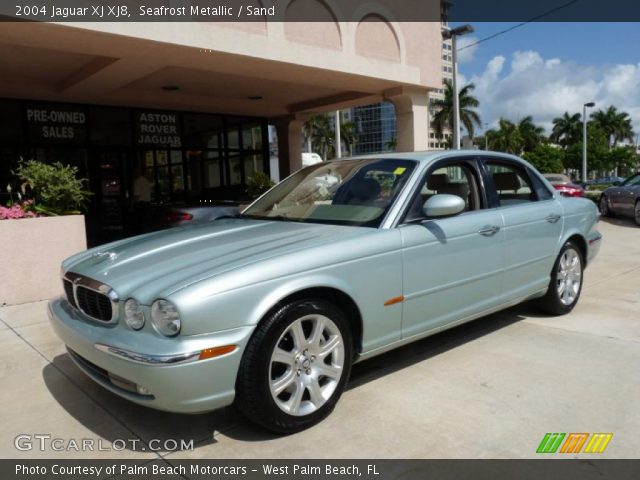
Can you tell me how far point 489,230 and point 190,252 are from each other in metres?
2.25

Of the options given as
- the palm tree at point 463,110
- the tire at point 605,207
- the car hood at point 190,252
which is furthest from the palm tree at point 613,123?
the car hood at point 190,252

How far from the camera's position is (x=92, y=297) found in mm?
A: 3121

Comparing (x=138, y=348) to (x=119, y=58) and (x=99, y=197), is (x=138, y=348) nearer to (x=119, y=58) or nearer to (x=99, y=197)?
(x=119, y=58)

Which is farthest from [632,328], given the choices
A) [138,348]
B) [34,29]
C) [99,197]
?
[99,197]

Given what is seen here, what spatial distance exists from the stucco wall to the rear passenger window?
5.15 meters

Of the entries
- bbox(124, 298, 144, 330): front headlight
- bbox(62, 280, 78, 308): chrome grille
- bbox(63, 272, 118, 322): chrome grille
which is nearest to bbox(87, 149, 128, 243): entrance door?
bbox(62, 280, 78, 308): chrome grille

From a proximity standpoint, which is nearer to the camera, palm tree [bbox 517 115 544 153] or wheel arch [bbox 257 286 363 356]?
wheel arch [bbox 257 286 363 356]

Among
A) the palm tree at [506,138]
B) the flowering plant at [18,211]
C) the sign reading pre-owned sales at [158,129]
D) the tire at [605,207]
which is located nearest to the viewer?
the flowering plant at [18,211]

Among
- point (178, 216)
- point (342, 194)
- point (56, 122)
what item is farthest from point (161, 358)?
point (56, 122)

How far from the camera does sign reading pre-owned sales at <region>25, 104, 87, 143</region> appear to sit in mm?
11609

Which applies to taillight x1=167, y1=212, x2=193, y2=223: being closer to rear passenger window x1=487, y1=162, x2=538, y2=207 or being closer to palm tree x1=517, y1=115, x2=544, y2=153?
rear passenger window x1=487, y1=162, x2=538, y2=207

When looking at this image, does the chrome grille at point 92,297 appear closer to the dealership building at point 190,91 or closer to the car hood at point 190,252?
the car hood at point 190,252
